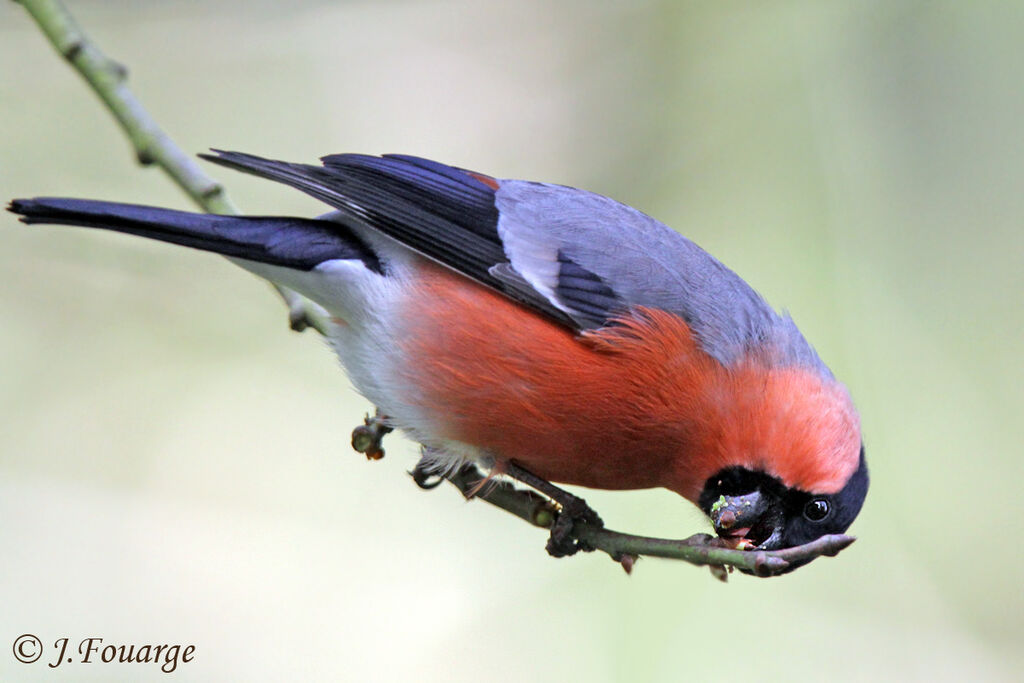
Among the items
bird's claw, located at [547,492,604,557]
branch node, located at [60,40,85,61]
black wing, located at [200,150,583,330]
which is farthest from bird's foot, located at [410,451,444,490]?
branch node, located at [60,40,85,61]

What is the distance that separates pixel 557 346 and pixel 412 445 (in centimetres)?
71

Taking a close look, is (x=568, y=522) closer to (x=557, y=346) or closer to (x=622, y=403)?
(x=622, y=403)

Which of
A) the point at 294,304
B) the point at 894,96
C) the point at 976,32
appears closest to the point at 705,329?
the point at 294,304

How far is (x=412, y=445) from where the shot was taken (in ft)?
11.5

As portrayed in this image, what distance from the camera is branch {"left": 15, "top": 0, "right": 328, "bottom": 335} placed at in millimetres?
3006

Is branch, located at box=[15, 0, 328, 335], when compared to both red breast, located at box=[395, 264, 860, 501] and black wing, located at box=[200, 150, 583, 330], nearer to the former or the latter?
black wing, located at box=[200, 150, 583, 330]

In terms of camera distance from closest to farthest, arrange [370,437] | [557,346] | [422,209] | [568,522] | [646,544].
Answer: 1. [646,544]
2. [568,522]
3. [557,346]
4. [422,209]
5. [370,437]

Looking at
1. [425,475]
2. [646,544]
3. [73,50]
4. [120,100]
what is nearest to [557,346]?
[425,475]

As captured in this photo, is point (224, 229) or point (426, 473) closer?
point (224, 229)

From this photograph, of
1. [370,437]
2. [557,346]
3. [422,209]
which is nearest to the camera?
[557,346]

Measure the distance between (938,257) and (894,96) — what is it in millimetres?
1153

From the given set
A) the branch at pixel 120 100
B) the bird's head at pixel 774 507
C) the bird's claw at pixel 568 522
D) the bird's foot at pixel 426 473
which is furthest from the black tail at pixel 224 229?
the bird's head at pixel 774 507

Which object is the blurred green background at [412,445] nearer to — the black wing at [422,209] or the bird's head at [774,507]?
the bird's head at [774,507]

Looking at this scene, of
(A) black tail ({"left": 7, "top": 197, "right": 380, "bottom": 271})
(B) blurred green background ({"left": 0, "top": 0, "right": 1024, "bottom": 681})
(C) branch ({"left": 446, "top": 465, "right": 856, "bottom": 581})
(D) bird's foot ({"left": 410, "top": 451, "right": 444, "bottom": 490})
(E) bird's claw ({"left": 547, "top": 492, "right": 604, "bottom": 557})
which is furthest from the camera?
(B) blurred green background ({"left": 0, "top": 0, "right": 1024, "bottom": 681})
